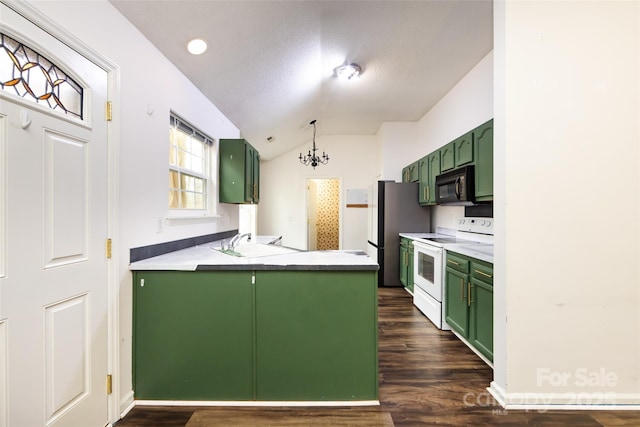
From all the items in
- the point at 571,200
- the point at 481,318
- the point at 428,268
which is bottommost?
the point at 481,318

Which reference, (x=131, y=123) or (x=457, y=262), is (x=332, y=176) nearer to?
(x=457, y=262)

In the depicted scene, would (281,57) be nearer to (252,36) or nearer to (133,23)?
(252,36)

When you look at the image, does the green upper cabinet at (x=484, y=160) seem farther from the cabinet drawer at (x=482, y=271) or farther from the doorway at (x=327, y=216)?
the doorway at (x=327, y=216)

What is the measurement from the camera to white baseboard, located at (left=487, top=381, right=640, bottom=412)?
168cm

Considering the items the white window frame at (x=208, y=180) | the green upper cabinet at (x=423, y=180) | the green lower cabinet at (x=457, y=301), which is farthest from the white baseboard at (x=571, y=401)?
the white window frame at (x=208, y=180)

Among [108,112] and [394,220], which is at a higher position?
[108,112]

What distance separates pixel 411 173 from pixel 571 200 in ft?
9.80

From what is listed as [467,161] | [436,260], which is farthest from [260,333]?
[467,161]

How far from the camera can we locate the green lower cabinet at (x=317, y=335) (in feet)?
5.37

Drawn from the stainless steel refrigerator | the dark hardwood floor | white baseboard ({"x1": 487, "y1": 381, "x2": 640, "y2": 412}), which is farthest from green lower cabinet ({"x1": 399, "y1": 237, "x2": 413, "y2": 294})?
white baseboard ({"x1": 487, "y1": 381, "x2": 640, "y2": 412})

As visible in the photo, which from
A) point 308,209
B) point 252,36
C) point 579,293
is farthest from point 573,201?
point 308,209

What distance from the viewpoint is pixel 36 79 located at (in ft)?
3.84

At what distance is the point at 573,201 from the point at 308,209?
488 centimetres

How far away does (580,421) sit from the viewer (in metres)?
1.58
